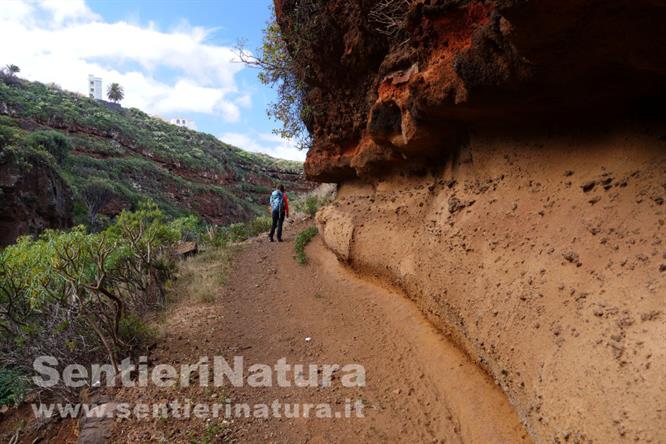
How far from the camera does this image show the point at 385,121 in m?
6.44

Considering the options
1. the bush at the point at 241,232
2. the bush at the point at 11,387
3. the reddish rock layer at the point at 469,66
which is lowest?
the bush at the point at 11,387

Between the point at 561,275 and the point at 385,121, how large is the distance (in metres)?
3.98

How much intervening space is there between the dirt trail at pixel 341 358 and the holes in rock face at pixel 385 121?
93.0 inches

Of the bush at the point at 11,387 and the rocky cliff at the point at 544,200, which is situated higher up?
the rocky cliff at the point at 544,200

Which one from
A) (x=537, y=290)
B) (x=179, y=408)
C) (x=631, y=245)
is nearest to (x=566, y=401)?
(x=537, y=290)

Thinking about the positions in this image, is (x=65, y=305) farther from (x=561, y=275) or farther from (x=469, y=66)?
(x=561, y=275)

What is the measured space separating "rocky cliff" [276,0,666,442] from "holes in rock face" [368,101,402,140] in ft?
0.23

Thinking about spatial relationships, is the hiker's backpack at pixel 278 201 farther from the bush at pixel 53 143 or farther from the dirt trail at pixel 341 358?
the bush at pixel 53 143

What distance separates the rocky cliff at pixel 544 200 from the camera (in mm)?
2434

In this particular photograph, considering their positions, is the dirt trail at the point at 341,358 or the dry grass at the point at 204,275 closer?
the dirt trail at the point at 341,358

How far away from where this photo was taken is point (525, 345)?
121 inches

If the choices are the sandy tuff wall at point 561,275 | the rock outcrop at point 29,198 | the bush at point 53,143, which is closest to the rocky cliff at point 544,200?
the sandy tuff wall at point 561,275

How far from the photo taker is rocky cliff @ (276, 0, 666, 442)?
2434mm

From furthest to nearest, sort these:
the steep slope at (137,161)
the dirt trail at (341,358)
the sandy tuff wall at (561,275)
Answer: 1. the steep slope at (137,161)
2. the dirt trail at (341,358)
3. the sandy tuff wall at (561,275)
